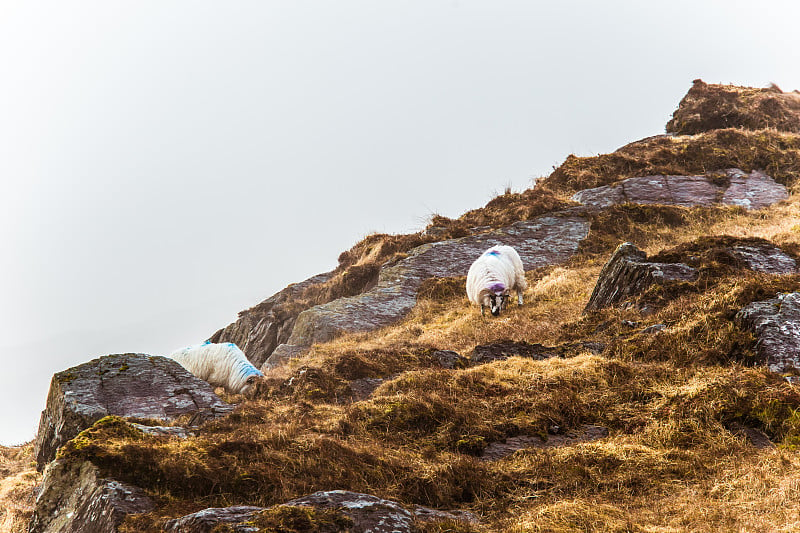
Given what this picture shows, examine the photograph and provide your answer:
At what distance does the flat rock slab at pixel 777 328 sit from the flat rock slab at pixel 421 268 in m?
11.8

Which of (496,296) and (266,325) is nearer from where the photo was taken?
(496,296)

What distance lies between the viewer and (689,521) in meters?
4.88

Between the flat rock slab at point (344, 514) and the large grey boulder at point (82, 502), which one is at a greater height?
the large grey boulder at point (82, 502)

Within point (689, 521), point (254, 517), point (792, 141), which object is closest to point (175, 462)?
point (254, 517)

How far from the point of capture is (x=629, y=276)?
12.4 m

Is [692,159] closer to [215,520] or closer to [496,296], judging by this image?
[496,296]

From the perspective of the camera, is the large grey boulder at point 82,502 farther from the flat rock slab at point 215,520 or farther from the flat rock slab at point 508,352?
the flat rock slab at point 508,352

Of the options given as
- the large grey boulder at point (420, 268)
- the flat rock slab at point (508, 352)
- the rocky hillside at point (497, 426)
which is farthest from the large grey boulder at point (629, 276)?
the large grey boulder at point (420, 268)

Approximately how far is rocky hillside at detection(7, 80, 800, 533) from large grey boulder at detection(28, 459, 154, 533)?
2cm

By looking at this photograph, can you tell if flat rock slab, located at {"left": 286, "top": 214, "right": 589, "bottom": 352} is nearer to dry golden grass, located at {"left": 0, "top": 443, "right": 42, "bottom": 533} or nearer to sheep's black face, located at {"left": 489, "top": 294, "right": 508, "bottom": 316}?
sheep's black face, located at {"left": 489, "top": 294, "right": 508, "bottom": 316}

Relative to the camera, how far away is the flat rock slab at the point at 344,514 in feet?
14.7

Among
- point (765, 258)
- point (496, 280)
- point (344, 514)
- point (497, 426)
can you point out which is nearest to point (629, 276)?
point (765, 258)

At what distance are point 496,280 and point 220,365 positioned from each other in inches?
287

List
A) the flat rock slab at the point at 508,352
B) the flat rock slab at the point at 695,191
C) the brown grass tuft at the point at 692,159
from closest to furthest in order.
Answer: the flat rock slab at the point at 508,352 → the flat rock slab at the point at 695,191 → the brown grass tuft at the point at 692,159
